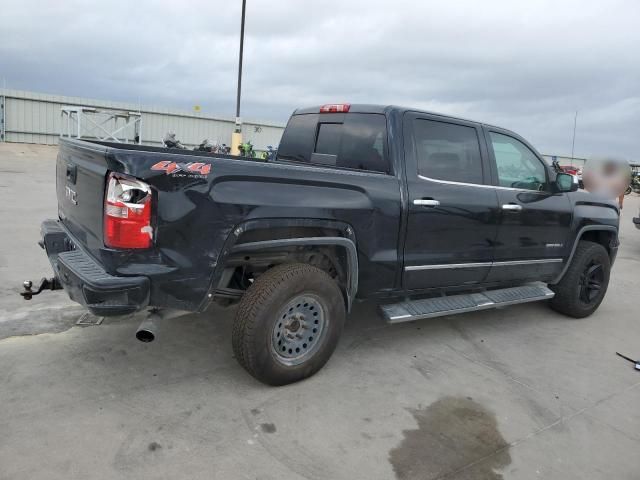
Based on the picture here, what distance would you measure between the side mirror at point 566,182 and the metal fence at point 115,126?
21.9 metres

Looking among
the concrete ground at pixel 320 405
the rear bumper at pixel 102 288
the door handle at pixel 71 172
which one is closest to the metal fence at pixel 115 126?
the door handle at pixel 71 172

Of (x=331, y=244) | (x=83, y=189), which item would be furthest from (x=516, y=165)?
(x=83, y=189)

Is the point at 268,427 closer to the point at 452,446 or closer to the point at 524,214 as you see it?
the point at 452,446

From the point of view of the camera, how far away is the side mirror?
190 inches

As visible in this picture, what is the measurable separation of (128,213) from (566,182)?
13.1 feet

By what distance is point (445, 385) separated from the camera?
12.1 feet

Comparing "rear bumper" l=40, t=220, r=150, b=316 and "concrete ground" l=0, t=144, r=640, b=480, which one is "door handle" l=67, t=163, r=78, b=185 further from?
"concrete ground" l=0, t=144, r=640, b=480

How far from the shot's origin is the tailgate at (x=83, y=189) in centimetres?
292

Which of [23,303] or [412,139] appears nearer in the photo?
[412,139]

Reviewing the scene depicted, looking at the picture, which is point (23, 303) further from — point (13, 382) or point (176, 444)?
point (176, 444)

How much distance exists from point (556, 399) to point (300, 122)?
312 centimetres

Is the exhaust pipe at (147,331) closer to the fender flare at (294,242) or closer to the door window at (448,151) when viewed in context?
the fender flare at (294,242)

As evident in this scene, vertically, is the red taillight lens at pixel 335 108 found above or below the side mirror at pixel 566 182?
above

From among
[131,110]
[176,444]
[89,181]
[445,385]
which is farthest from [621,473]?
[131,110]
